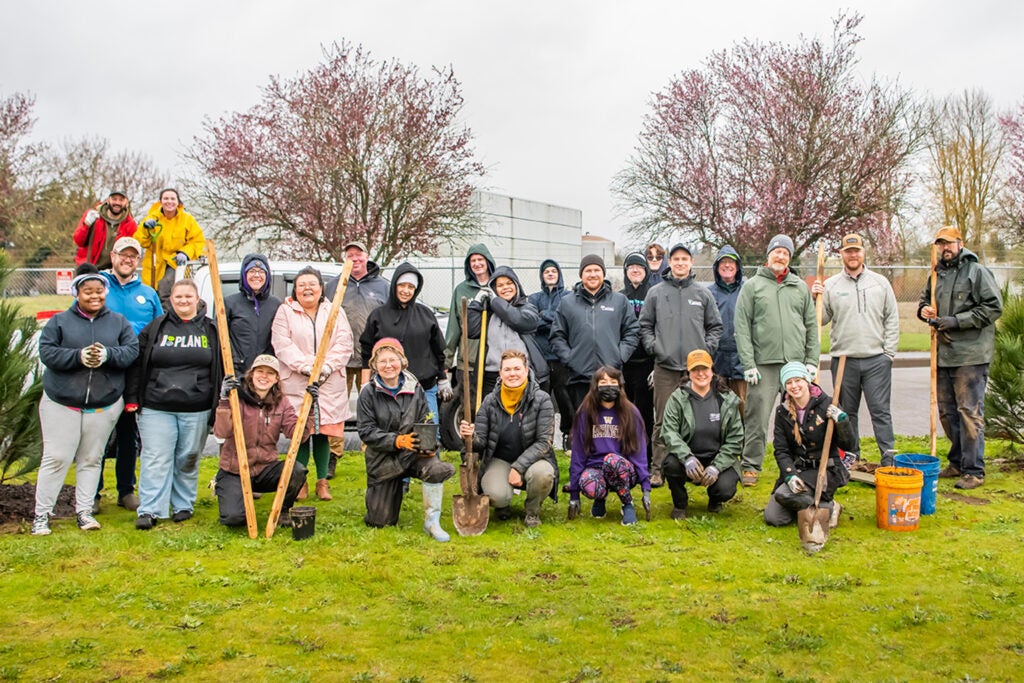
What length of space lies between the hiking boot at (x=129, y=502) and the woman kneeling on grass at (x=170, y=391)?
1.83ft

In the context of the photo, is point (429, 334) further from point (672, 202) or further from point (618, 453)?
point (672, 202)

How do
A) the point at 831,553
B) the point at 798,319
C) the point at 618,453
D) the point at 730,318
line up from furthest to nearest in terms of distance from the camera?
the point at 730,318, the point at 798,319, the point at 618,453, the point at 831,553

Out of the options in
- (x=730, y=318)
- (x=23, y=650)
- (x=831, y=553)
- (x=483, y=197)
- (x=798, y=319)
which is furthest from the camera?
(x=483, y=197)

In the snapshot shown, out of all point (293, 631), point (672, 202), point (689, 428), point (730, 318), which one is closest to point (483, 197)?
point (672, 202)

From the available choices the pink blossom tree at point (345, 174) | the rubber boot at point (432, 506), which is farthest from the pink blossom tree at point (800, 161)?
the rubber boot at point (432, 506)

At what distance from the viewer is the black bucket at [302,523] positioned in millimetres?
6020

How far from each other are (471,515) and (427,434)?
69 centimetres

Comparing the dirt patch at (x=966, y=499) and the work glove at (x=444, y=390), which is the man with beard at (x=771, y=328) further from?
the work glove at (x=444, y=390)

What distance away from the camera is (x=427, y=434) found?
6.30 metres

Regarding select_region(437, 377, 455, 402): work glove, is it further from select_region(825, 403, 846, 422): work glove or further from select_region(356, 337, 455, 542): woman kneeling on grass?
select_region(825, 403, 846, 422): work glove

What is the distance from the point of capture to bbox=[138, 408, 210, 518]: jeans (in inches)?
251

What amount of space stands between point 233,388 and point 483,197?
1981 centimetres

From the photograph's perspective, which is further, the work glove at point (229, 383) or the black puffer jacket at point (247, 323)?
the black puffer jacket at point (247, 323)

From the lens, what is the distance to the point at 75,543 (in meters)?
5.84
